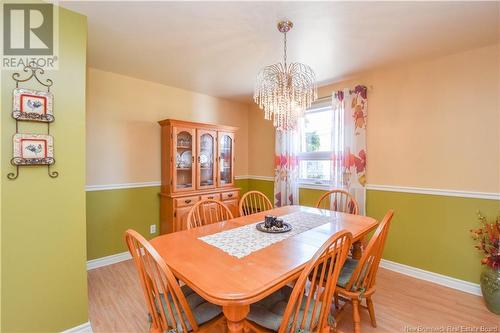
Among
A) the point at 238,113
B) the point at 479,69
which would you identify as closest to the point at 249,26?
the point at 479,69

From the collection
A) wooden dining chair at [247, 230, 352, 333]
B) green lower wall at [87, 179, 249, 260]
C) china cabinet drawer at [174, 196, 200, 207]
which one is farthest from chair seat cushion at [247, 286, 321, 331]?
green lower wall at [87, 179, 249, 260]

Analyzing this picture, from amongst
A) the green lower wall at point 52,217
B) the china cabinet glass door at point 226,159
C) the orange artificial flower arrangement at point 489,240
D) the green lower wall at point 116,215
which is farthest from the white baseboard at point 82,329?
the orange artificial flower arrangement at point 489,240

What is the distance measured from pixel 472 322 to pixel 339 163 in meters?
1.79

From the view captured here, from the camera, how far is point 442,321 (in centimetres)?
179

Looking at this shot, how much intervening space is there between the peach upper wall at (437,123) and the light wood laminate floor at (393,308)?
1013 mm

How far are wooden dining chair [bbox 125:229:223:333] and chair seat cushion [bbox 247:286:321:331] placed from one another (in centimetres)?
19

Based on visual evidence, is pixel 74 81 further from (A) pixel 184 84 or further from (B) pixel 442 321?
(B) pixel 442 321

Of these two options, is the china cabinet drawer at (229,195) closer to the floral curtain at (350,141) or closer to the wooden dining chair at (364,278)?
the floral curtain at (350,141)

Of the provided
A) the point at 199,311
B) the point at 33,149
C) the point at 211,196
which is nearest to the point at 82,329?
the point at 199,311

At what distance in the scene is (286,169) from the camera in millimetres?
3512

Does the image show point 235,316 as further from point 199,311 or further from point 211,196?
point 211,196

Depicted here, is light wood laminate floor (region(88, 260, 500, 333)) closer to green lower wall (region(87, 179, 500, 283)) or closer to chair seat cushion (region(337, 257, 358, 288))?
green lower wall (region(87, 179, 500, 283))

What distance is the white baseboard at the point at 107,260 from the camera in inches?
103

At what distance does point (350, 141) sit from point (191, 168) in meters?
2.06
